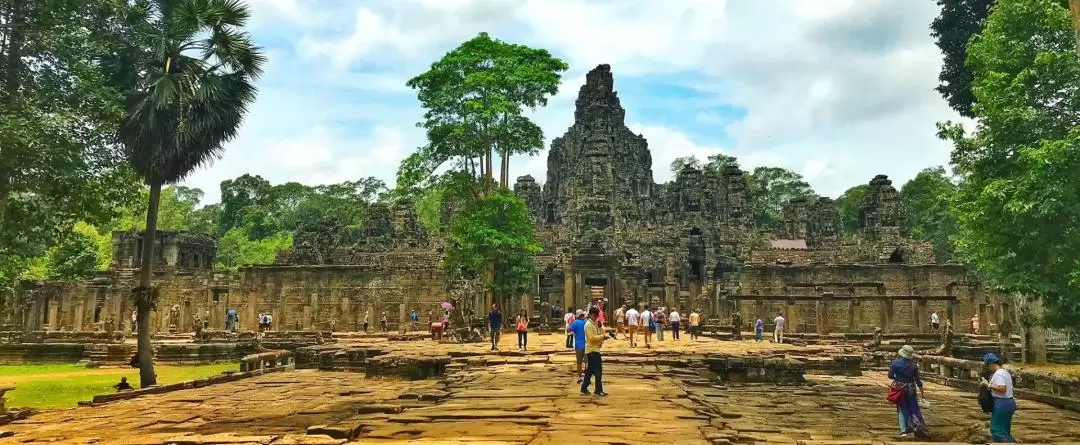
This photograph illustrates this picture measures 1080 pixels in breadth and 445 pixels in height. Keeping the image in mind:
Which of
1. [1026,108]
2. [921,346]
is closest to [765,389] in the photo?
[1026,108]

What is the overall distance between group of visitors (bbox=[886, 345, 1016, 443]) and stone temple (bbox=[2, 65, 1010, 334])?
17271mm

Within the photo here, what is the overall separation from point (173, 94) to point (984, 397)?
1451cm

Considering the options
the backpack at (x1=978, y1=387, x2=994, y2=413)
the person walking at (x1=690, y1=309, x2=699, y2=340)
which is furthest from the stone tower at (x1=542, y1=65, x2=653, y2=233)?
the backpack at (x1=978, y1=387, x2=994, y2=413)

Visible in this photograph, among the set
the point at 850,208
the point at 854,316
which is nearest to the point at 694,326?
the point at 854,316

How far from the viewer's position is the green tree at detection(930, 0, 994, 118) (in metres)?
25.8

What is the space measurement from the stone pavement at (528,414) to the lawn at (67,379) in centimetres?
344

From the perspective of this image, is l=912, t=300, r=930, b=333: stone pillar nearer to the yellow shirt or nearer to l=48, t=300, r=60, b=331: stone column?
the yellow shirt

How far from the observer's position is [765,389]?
13500 mm

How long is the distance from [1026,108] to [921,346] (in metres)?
9.55

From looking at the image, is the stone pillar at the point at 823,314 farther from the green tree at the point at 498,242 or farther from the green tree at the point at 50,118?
the green tree at the point at 50,118

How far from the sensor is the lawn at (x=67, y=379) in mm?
14781

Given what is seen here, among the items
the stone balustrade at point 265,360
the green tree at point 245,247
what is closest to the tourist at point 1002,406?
the stone balustrade at point 265,360

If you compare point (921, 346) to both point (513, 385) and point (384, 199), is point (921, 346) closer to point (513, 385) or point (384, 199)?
point (513, 385)

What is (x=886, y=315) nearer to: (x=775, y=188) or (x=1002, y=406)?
(x=1002, y=406)
